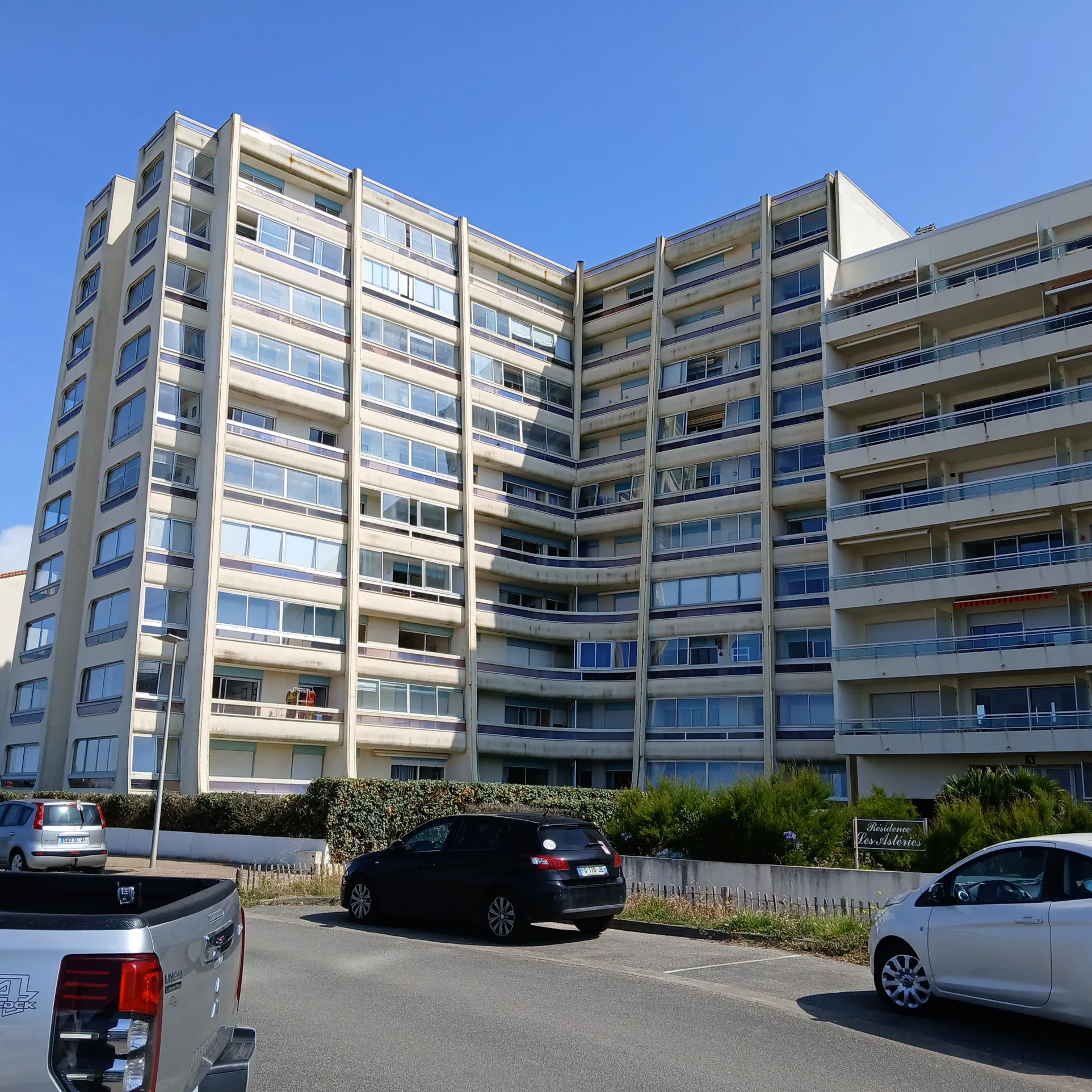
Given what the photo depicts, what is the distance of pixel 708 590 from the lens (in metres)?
43.5

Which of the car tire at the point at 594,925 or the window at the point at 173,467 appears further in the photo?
the window at the point at 173,467

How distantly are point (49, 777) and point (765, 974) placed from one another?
3412cm

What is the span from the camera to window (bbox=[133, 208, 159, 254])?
41.1 metres

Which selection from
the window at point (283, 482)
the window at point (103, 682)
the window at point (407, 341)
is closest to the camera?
the window at point (103, 682)

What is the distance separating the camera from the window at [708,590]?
42406mm

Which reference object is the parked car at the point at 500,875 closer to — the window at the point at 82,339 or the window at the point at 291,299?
the window at the point at 291,299

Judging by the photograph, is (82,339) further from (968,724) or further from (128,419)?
(968,724)

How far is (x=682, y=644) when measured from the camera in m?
43.7

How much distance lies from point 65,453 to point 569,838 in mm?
35923

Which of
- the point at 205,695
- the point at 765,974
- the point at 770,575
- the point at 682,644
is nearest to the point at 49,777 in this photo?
the point at 205,695

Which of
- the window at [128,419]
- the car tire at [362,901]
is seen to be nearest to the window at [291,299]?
the window at [128,419]

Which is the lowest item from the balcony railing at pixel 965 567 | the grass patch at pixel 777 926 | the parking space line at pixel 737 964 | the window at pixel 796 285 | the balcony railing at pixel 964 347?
the parking space line at pixel 737 964

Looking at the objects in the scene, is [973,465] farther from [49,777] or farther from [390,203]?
[49,777]

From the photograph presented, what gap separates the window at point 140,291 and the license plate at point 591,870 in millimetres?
32182
